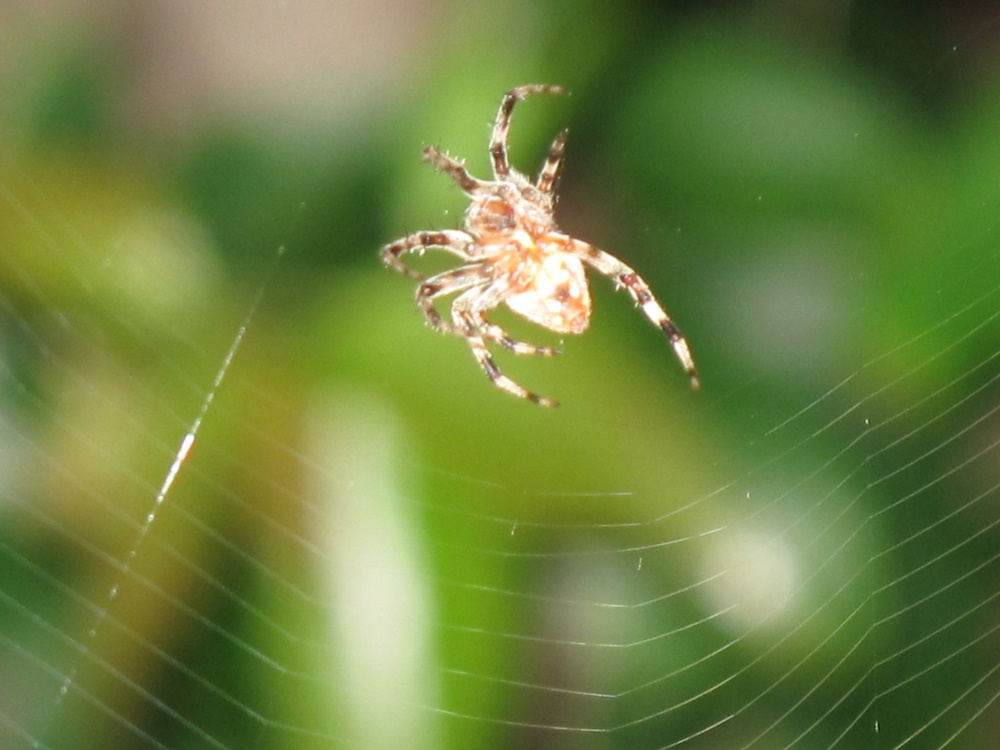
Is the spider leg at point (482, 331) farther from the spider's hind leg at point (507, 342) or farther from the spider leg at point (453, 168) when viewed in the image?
the spider leg at point (453, 168)

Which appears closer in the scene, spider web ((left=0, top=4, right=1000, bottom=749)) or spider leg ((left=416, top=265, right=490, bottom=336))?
spider web ((left=0, top=4, right=1000, bottom=749))

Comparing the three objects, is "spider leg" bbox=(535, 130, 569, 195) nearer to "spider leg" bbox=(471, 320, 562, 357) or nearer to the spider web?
the spider web

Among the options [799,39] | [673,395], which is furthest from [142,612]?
[799,39]

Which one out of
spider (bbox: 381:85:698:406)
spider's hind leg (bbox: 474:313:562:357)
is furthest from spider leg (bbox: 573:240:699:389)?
spider's hind leg (bbox: 474:313:562:357)

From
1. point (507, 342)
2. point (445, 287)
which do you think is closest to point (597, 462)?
point (507, 342)

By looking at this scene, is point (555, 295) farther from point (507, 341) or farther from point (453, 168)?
point (453, 168)

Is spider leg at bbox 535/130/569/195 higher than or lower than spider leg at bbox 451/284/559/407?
higher

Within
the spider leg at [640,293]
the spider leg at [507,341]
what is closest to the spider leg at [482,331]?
the spider leg at [507,341]
